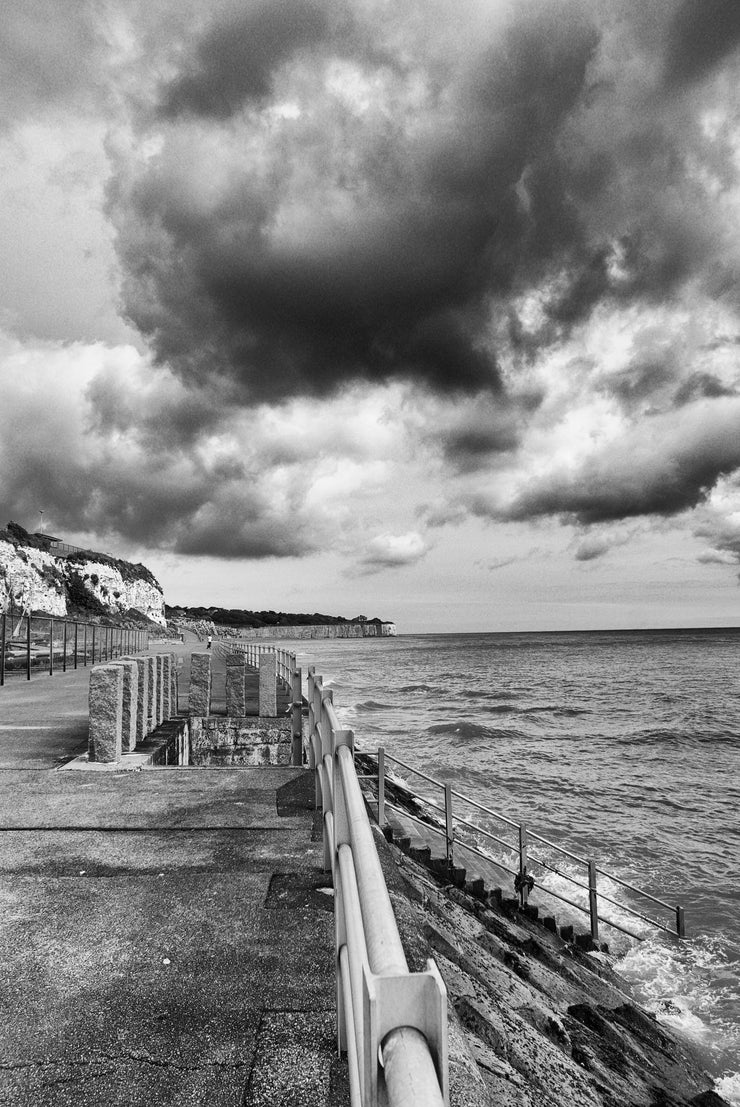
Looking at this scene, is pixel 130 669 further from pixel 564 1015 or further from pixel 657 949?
pixel 657 949

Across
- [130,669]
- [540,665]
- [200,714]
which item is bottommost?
[540,665]

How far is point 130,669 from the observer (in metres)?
8.07

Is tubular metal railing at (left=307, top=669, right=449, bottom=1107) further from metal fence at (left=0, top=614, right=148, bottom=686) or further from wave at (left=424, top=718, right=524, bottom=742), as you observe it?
wave at (left=424, top=718, right=524, bottom=742)

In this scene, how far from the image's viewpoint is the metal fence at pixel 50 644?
16609mm

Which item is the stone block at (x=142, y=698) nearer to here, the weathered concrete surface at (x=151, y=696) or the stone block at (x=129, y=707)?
the weathered concrete surface at (x=151, y=696)

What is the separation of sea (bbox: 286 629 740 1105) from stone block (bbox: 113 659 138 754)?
4202 mm

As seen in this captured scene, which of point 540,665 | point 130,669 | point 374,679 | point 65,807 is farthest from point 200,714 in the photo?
point 540,665

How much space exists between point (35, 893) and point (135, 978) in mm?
1337

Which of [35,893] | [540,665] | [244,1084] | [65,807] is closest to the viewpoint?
[244,1084]

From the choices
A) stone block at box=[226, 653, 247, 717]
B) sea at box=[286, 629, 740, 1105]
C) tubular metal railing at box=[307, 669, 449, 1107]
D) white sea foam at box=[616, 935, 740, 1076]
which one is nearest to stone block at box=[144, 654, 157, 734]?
stone block at box=[226, 653, 247, 717]

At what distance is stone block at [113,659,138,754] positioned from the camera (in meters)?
8.01

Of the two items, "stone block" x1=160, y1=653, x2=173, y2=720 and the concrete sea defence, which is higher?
"stone block" x1=160, y1=653, x2=173, y2=720

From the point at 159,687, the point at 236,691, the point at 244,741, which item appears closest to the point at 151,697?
the point at 159,687

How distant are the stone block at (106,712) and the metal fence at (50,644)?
8884 mm
